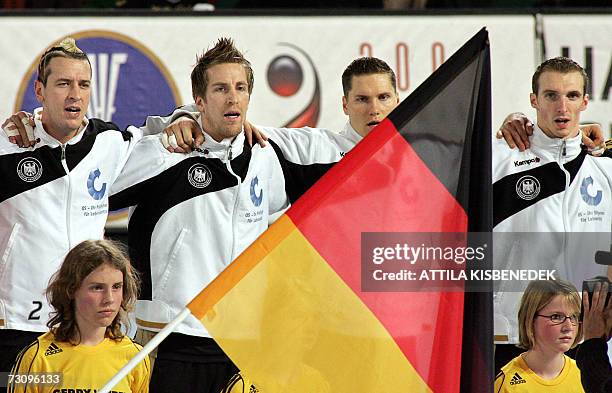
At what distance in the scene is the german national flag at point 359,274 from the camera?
135 inches

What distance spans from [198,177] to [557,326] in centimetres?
174

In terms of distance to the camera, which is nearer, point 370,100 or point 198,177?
point 198,177

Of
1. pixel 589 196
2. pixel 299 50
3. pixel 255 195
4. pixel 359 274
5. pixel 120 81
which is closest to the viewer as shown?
pixel 359 274

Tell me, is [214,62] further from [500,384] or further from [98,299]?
[500,384]

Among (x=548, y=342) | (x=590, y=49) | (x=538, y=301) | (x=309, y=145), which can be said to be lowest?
(x=548, y=342)

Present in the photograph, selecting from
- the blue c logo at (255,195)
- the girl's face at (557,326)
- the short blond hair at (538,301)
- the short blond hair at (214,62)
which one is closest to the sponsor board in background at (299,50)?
the short blond hair at (214,62)

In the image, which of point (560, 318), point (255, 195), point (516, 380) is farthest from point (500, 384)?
point (255, 195)

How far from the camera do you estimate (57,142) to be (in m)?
5.47

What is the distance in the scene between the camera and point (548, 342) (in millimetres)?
5117

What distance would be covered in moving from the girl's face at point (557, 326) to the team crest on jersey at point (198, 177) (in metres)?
1.61

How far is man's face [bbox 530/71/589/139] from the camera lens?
5738 millimetres

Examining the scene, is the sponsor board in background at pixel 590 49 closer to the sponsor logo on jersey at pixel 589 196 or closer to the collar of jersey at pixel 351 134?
the sponsor logo on jersey at pixel 589 196

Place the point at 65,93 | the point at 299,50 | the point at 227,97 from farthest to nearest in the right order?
the point at 299,50 → the point at 227,97 → the point at 65,93

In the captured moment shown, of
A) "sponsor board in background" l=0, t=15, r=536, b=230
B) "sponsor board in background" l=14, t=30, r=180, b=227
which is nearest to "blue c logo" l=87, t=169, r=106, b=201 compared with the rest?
"sponsor board in background" l=14, t=30, r=180, b=227
